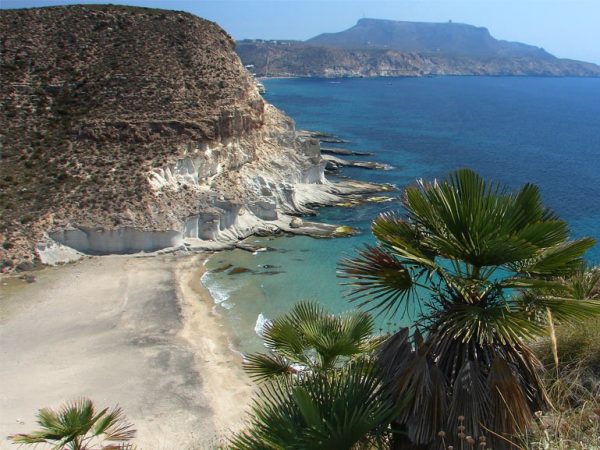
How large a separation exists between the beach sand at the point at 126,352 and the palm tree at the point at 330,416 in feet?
33.1

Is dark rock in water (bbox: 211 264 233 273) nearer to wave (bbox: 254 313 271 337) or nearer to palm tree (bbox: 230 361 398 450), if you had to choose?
wave (bbox: 254 313 271 337)

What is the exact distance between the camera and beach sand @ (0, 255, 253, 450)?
1659 centimetres

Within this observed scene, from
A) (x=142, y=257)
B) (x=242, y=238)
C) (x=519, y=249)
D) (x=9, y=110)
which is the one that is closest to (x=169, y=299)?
(x=142, y=257)

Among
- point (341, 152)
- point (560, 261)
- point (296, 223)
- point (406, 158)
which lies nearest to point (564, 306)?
point (560, 261)

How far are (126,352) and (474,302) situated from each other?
16.2 meters

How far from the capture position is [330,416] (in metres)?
5.86

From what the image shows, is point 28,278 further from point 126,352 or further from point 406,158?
point 406,158

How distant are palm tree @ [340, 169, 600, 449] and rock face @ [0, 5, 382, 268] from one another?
24.7m

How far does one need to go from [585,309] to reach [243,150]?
1298 inches

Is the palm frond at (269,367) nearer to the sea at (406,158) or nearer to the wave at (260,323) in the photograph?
the sea at (406,158)

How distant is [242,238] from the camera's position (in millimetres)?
33000

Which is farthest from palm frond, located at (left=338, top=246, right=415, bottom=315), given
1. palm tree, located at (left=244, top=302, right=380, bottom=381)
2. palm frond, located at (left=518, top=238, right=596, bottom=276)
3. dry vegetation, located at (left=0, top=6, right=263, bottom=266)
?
dry vegetation, located at (left=0, top=6, right=263, bottom=266)

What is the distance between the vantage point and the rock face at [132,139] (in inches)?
1172

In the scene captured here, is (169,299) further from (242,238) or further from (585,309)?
(585,309)
